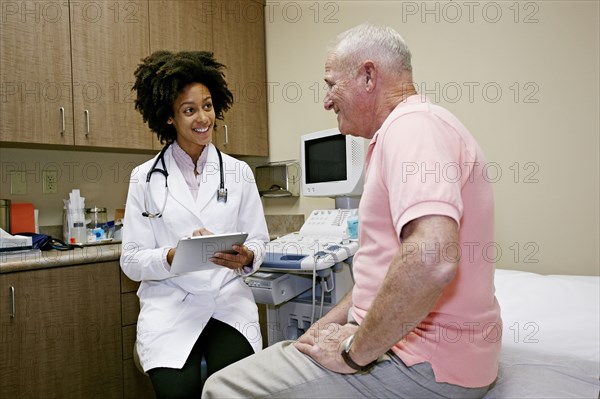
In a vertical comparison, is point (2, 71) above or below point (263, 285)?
above

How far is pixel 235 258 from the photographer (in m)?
1.42

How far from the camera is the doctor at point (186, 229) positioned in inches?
53.3

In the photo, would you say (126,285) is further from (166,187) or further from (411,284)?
(411,284)

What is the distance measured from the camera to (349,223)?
1.89 m

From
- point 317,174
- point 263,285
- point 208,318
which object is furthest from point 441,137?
point 317,174

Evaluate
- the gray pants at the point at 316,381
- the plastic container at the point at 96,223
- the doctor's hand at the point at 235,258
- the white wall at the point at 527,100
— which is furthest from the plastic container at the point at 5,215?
the white wall at the point at 527,100

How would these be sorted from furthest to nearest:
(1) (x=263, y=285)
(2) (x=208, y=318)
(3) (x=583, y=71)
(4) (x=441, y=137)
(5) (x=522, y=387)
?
(3) (x=583, y=71), (1) (x=263, y=285), (2) (x=208, y=318), (5) (x=522, y=387), (4) (x=441, y=137)

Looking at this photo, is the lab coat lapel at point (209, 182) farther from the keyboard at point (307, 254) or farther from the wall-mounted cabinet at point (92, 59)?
the wall-mounted cabinet at point (92, 59)

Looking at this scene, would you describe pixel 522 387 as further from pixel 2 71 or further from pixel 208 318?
pixel 2 71

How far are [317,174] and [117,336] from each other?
1.20m

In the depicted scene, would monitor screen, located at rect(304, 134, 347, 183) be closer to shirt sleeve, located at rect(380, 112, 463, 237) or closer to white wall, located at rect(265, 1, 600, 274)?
Answer: white wall, located at rect(265, 1, 600, 274)

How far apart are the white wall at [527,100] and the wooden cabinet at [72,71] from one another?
4.62ft


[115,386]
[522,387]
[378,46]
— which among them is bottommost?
[115,386]

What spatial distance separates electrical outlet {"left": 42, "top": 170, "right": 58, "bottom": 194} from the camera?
2312mm
